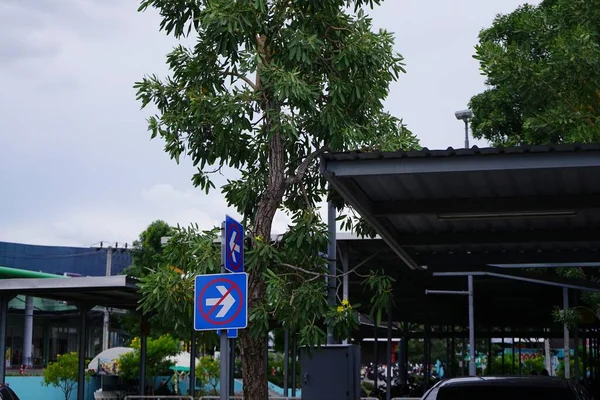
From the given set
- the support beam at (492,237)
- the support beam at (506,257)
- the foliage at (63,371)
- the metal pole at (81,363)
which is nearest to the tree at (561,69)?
the support beam at (506,257)

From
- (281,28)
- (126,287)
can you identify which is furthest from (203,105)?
(126,287)

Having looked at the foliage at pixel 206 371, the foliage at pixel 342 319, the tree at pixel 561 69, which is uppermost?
the tree at pixel 561 69

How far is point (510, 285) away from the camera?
33031 mm

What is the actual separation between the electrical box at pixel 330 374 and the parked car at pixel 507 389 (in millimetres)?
5947

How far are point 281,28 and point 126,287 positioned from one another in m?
9.59

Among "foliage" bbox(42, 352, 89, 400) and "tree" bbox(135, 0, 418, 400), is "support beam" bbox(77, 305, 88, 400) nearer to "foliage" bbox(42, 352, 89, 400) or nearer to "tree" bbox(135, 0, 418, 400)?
"foliage" bbox(42, 352, 89, 400)

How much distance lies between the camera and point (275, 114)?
14.6m

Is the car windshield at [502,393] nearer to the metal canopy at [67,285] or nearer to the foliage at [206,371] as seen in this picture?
the metal canopy at [67,285]

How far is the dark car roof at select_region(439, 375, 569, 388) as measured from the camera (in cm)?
844

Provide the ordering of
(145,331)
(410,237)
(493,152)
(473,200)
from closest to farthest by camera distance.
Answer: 1. (493,152)
2. (473,200)
3. (410,237)
4. (145,331)

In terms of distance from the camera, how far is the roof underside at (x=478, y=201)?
9.50 meters

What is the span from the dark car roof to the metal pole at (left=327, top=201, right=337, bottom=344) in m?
5.45

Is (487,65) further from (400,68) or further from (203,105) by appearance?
(203,105)

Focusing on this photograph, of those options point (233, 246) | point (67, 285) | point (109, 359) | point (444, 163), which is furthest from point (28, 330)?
point (444, 163)
